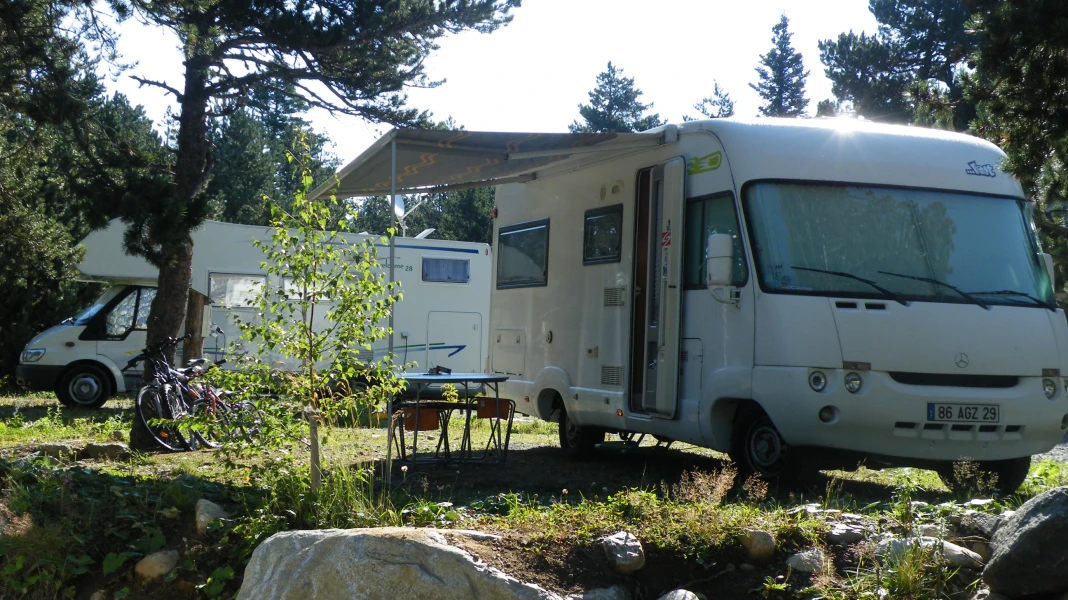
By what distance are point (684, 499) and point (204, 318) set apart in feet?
39.8

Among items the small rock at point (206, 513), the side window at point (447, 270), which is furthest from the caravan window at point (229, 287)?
the small rock at point (206, 513)

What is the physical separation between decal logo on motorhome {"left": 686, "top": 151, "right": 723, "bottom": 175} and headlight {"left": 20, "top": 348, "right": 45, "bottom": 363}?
37.7ft

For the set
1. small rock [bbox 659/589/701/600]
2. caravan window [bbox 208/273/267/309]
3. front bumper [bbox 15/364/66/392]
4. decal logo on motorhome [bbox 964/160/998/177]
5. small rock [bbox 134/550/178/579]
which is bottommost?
small rock [bbox 134/550/178/579]

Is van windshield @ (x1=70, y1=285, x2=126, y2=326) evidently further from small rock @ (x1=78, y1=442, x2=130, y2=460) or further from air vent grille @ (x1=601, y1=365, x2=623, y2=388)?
air vent grille @ (x1=601, y1=365, x2=623, y2=388)

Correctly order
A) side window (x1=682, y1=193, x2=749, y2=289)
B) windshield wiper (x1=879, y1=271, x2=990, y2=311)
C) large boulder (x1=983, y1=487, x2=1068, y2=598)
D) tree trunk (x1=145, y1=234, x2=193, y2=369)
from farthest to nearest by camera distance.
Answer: tree trunk (x1=145, y1=234, x2=193, y2=369) → side window (x1=682, y1=193, x2=749, y2=289) → windshield wiper (x1=879, y1=271, x2=990, y2=311) → large boulder (x1=983, y1=487, x2=1068, y2=598)

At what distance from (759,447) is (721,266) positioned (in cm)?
134

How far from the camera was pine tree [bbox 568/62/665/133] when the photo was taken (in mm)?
45906

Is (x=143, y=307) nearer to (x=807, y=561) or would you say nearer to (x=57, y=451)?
(x=57, y=451)

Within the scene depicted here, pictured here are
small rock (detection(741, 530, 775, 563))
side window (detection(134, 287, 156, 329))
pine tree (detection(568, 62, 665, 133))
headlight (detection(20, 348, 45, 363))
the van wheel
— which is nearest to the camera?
small rock (detection(741, 530, 775, 563))

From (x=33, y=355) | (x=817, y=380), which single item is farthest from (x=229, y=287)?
(x=817, y=380)

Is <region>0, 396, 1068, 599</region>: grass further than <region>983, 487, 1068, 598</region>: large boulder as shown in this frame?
Yes

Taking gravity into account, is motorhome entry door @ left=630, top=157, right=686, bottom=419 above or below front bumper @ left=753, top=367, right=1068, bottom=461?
above

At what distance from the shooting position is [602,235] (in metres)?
9.18

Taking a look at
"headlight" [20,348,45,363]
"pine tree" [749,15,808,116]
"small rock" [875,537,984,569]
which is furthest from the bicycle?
"pine tree" [749,15,808,116]
